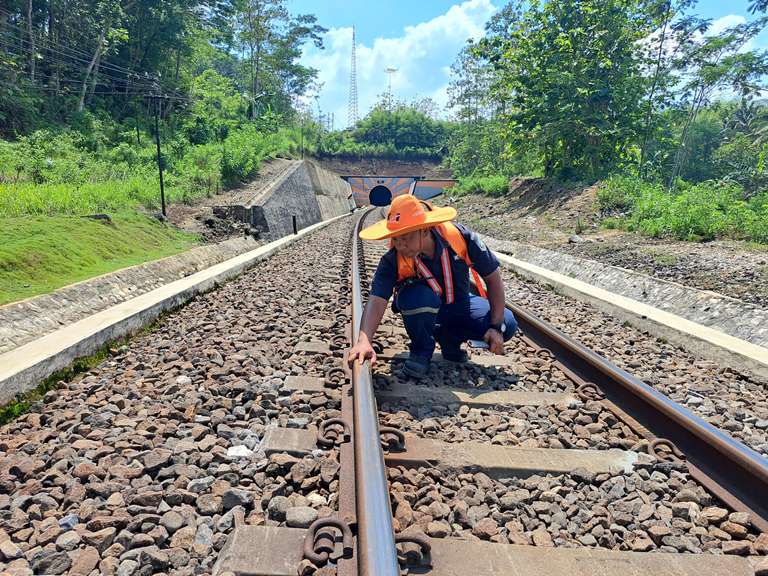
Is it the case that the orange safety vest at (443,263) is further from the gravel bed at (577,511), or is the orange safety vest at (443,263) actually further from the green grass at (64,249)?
the green grass at (64,249)

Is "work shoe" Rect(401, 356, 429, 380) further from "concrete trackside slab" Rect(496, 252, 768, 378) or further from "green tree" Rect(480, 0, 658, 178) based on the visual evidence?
"green tree" Rect(480, 0, 658, 178)

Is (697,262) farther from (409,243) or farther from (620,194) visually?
(620,194)

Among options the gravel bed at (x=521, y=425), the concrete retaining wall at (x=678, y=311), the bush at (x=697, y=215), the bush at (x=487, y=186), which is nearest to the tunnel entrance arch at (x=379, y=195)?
the bush at (x=487, y=186)

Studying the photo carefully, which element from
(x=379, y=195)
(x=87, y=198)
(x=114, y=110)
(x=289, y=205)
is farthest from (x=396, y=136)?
(x=87, y=198)

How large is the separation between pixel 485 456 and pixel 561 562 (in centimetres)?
70

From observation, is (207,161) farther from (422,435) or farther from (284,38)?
(284,38)

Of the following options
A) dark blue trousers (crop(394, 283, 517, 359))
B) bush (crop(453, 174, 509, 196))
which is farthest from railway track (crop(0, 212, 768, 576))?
bush (crop(453, 174, 509, 196))

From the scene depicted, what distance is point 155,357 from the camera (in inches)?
151

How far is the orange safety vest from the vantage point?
3271mm

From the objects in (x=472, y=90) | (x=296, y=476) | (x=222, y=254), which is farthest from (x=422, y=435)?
(x=472, y=90)

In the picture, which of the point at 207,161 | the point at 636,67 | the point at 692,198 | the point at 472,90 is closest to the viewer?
the point at 692,198

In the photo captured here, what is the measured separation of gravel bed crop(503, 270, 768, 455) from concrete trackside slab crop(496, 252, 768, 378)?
0.08 metres

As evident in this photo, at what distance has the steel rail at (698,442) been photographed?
2.07m

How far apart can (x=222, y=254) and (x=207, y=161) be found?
11.7 m
